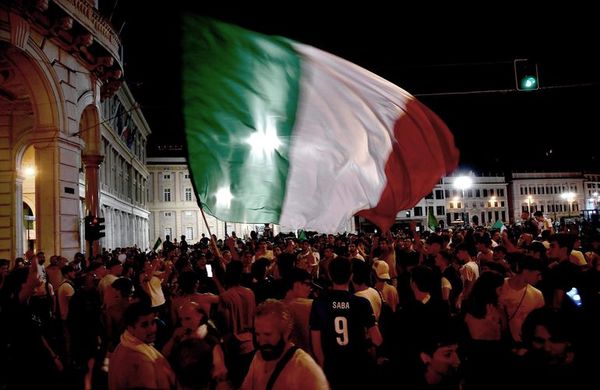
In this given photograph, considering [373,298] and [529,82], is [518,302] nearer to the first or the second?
[373,298]

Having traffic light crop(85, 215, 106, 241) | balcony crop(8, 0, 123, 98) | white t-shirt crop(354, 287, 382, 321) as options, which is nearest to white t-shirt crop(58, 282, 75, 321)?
white t-shirt crop(354, 287, 382, 321)

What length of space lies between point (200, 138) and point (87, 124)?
17.3 m

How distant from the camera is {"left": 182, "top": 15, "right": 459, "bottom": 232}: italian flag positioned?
4.80 meters

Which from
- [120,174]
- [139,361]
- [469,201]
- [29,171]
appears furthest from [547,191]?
[139,361]

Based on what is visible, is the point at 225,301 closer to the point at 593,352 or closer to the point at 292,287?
the point at 292,287

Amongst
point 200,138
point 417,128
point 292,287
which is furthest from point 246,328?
point 417,128

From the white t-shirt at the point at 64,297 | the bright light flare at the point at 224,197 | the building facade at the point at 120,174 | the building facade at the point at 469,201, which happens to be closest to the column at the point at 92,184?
the building facade at the point at 120,174

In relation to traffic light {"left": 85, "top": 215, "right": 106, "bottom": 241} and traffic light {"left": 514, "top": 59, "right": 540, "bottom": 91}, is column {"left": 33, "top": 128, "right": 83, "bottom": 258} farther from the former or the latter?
traffic light {"left": 514, "top": 59, "right": 540, "bottom": 91}

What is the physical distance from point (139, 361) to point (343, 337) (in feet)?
5.60

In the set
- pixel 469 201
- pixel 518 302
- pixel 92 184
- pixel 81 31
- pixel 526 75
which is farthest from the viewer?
pixel 469 201

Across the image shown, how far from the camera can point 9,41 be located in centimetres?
1390

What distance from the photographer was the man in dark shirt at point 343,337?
14.2 ft

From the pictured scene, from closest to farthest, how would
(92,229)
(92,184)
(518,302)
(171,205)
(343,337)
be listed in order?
(343,337), (518,302), (92,229), (92,184), (171,205)

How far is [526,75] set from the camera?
12711 mm
